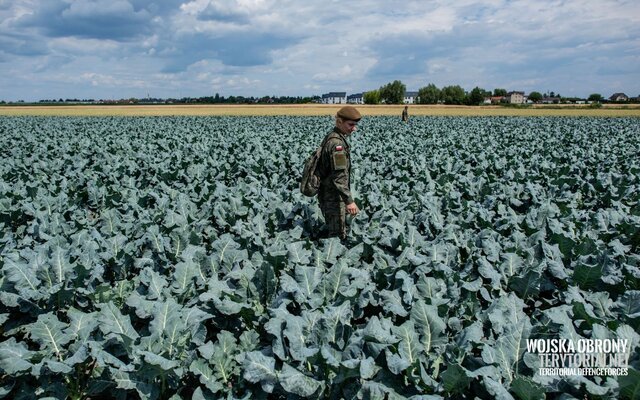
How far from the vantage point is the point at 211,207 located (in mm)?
7887

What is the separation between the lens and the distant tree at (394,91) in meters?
125

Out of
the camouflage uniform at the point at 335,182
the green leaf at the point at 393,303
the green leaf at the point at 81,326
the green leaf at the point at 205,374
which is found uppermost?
the camouflage uniform at the point at 335,182

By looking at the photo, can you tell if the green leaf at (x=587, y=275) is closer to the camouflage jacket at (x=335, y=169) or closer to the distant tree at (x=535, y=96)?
the camouflage jacket at (x=335, y=169)

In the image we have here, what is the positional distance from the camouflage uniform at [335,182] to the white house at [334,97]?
182 m

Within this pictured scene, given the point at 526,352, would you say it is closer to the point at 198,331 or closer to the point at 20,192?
the point at 198,331

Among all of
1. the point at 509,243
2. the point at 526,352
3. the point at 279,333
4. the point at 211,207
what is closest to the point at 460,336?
the point at 526,352

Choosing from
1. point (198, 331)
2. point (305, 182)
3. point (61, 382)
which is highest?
point (305, 182)

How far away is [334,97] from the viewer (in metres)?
188

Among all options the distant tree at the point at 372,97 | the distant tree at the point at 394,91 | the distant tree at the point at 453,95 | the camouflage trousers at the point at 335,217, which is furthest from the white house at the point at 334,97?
the camouflage trousers at the point at 335,217

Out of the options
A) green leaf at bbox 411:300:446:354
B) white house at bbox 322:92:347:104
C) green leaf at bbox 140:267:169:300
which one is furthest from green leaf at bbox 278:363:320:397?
white house at bbox 322:92:347:104

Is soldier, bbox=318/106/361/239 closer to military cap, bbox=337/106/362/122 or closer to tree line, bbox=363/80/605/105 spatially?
military cap, bbox=337/106/362/122

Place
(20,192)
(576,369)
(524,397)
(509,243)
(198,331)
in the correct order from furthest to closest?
1. (20,192)
2. (509,243)
3. (198,331)
4. (576,369)
5. (524,397)

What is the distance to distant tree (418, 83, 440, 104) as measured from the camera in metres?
120

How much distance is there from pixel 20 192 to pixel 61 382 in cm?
655
